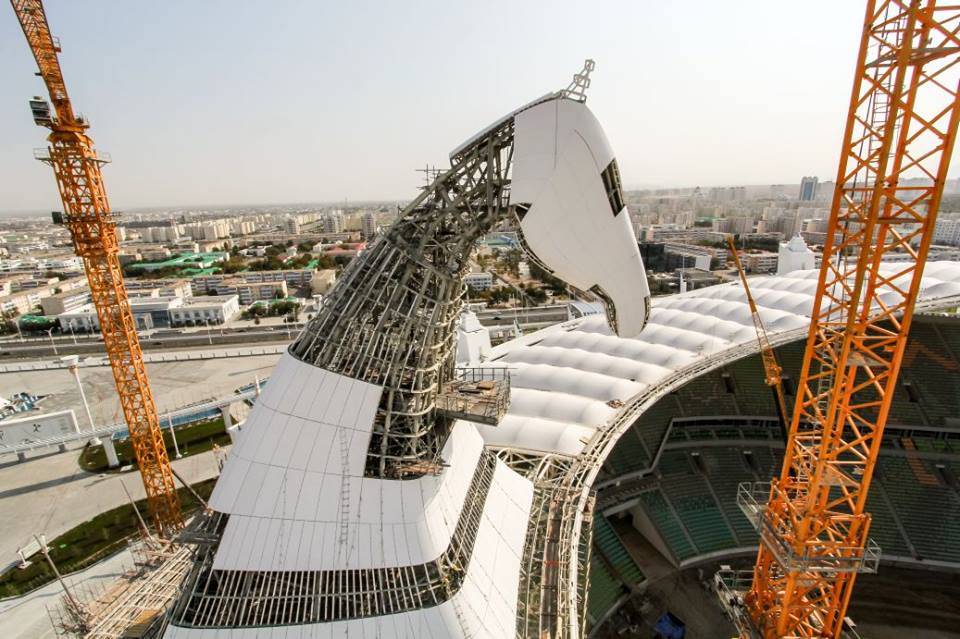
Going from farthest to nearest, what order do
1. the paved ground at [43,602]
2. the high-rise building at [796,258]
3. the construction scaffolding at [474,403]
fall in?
the high-rise building at [796,258]
the paved ground at [43,602]
the construction scaffolding at [474,403]

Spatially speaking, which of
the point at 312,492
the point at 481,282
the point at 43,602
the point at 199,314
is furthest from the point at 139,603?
the point at 481,282

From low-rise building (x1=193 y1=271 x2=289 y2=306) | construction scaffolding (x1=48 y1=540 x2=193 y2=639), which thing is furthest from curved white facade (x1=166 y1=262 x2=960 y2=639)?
low-rise building (x1=193 y1=271 x2=289 y2=306)

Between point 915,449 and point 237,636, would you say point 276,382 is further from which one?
point 915,449

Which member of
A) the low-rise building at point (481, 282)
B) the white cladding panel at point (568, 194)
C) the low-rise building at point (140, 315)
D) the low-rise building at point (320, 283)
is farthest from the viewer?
the low-rise building at point (320, 283)

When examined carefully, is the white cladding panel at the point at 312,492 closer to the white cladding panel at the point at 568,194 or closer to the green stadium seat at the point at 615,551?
the white cladding panel at the point at 568,194

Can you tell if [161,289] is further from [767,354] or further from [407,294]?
[767,354]

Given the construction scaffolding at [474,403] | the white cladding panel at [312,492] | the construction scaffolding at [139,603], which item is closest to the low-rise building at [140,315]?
the construction scaffolding at [139,603]
